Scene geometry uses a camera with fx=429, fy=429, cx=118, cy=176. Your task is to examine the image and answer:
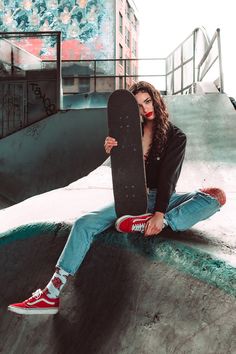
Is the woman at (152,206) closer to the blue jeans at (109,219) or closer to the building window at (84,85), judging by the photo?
the blue jeans at (109,219)

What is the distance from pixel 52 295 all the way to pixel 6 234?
1.22 m

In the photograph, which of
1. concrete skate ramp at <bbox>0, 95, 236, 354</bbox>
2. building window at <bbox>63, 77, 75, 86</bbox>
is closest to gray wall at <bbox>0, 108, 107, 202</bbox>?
concrete skate ramp at <bbox>0, 95, 236, 354</bbox>

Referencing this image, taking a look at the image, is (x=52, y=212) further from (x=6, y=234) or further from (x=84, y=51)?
(x=84, y=51)

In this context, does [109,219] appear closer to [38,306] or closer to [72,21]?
[38,306]

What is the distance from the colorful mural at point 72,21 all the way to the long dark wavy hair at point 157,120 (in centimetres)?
2196

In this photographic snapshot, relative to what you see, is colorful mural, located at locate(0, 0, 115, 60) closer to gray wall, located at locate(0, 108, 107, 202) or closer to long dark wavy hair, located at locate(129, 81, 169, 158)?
gray wall, located at locate(0, 108, 107, 202)

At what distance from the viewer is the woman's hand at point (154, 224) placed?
2354 millimetres

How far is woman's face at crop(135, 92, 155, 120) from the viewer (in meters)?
2.47

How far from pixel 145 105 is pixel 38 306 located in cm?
128

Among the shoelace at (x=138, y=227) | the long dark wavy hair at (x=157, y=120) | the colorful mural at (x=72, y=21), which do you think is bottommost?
the shoelace at (x=138, y=227)

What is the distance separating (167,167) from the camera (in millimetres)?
2373

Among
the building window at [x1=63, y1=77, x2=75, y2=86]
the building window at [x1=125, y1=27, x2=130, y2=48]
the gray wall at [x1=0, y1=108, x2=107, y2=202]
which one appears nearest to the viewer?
the gray wall at [x1=0, y1=108, x2=107, y2=202]

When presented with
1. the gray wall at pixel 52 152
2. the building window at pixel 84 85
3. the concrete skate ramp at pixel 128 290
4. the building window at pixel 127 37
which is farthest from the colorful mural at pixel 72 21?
the concrete skate ramp at pixel 128 290

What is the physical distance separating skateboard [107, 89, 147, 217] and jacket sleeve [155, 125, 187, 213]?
10cm
